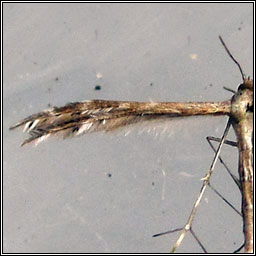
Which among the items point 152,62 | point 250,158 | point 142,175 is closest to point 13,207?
point 142,175

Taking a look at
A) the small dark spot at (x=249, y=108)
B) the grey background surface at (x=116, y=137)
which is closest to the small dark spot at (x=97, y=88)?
the grey background surface at (x=116, y=137)

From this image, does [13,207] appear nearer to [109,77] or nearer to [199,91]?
[109,77]

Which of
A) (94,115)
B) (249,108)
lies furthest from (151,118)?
(249,108)

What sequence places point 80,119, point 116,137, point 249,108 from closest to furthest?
point 80,119, point 249,108, point 116,137

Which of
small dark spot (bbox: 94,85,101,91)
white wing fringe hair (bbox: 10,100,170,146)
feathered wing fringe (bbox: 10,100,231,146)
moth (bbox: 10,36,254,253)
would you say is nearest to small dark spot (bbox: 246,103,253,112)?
moth (bbox: 10,36,254,253)

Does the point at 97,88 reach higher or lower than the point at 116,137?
higher

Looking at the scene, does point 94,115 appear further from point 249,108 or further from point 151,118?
point 249,108

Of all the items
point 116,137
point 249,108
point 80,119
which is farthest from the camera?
point 116,137
